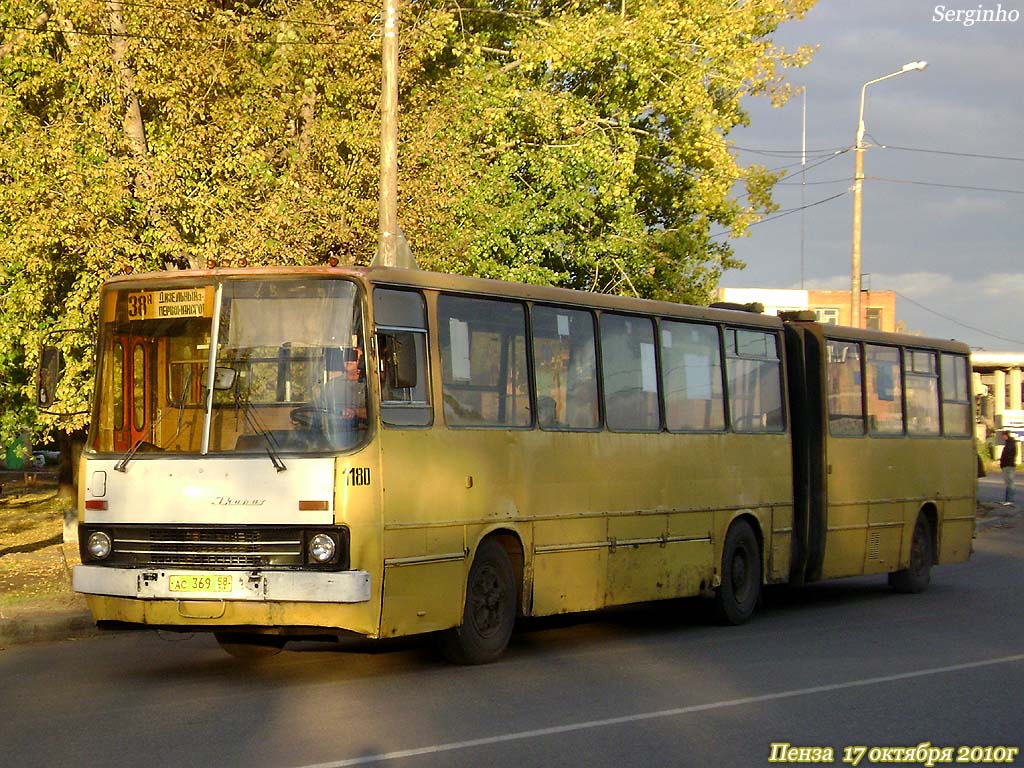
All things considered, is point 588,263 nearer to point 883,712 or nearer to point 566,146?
point 566,146

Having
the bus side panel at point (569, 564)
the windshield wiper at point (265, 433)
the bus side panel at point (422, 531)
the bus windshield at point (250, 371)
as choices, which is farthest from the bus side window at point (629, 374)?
the windshield wiper at point (265, 433)

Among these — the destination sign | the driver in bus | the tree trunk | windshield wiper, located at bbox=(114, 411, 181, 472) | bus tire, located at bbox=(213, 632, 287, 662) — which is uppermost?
the tree trunk

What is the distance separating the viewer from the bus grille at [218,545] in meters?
10.8

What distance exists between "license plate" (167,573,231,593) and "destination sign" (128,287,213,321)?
1798 millimetres

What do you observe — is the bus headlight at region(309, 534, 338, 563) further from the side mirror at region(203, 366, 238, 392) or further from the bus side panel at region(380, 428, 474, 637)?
the side mirror at region(203, 366, 238, 392)

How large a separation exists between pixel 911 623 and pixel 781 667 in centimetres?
404

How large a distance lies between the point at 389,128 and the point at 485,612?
7648 millimetres

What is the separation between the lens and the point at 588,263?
28797mm

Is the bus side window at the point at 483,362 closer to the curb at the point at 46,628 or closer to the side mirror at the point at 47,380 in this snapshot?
the side mirror at the point at 47,380

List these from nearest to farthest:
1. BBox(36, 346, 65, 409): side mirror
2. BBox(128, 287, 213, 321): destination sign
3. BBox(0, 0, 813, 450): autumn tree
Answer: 1. BBox(128, 287, 213, 321): destination sign
2. BBox(36, 346, 65, 409): side mirror
3. BBox(0, 0, 813, 450): autumn tree

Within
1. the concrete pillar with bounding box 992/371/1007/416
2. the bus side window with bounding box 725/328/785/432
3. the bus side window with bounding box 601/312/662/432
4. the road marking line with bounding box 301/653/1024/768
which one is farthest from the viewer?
the concrete pillar with bounding box 992/371/1007/416

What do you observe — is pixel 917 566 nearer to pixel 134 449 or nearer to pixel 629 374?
pixel 629 374

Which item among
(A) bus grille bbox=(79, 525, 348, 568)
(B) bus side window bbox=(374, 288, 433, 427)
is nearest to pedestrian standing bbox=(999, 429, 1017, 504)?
(B) bus side window bbox=(374, 288, 433, 427)

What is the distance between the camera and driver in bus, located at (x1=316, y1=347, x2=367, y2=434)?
11.0m
